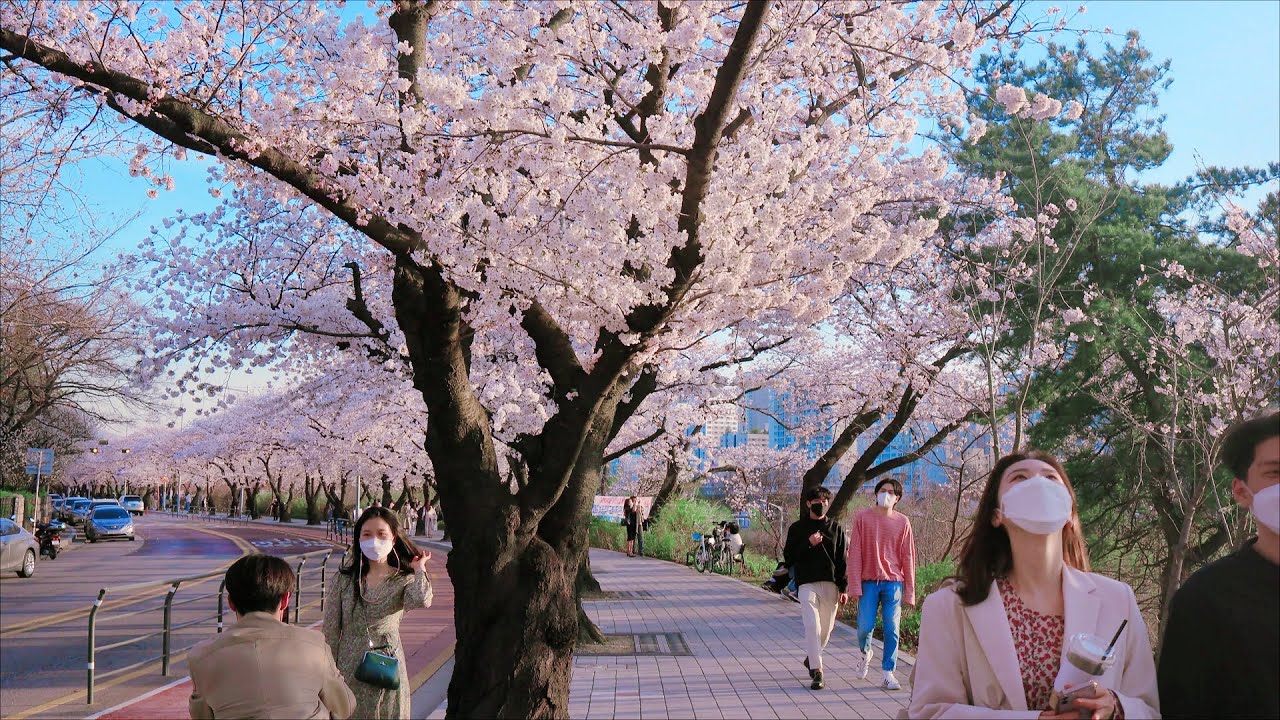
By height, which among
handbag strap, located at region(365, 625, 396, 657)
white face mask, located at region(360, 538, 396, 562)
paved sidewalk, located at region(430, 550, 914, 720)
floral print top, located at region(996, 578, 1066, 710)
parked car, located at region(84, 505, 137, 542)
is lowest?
paved sidewalk, located at region(430, 550, 914, 720)

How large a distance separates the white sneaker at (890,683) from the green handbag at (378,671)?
18.7 feet

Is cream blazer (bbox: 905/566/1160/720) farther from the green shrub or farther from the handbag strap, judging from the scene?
the green shrub

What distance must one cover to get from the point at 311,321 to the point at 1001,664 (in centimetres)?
1360

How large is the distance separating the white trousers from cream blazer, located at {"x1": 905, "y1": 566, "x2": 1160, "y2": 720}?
22.4 ft

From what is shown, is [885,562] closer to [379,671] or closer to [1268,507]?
[379,671]

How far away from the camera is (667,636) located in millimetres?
13359

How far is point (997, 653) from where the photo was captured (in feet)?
8.70

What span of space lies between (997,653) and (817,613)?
7217 mm

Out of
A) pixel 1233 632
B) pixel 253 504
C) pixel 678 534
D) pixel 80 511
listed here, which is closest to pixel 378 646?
pixel 1233 632

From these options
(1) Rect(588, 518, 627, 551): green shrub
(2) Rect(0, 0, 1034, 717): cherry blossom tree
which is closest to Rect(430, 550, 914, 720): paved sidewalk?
Answer: (2) Rect(0, 0, 1034, 717): cherry blossom tree

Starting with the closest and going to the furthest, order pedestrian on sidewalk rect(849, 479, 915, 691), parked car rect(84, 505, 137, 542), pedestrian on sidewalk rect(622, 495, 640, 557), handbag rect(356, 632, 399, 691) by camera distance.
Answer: handbag rect(356, 632, 399, 691)
pedestrian on sidewalk rect(849, 479, 915, 691)
pedestrian on sidewalk rect(622, 495, 640, 557)
parked car rect(84, 505, 137, 542)

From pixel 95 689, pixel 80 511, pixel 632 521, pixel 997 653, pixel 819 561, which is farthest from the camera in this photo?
pixel 80 511

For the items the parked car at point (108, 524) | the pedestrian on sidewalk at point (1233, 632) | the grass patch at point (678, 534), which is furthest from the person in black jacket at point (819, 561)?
the parked car at point (108, 524)

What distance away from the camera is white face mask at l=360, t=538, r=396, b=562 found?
5.38m
